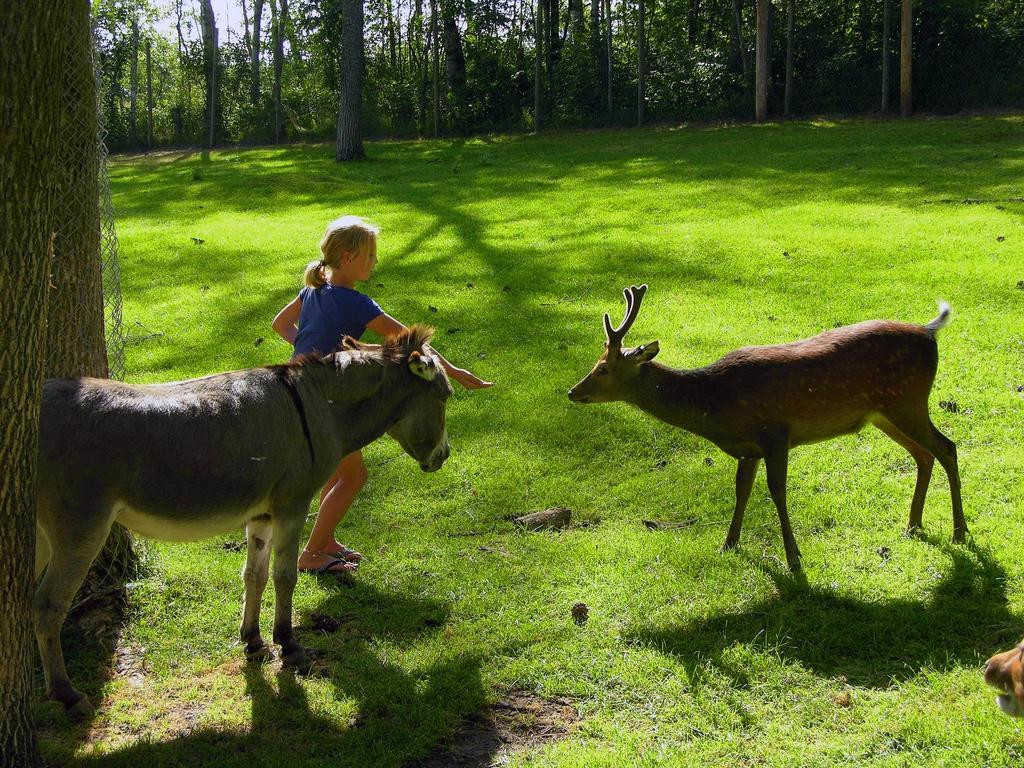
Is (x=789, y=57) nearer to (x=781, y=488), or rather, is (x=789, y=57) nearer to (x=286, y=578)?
(x=781, y=488)

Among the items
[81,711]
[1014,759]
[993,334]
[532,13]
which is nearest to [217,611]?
[81,711]

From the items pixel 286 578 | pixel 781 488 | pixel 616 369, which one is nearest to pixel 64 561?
pixel 286 578

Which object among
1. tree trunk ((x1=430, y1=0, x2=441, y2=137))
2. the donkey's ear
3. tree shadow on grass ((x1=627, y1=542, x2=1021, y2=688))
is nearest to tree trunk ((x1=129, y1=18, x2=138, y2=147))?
tree trunk ((x1=430, y1=0, x2=441, y2=137))

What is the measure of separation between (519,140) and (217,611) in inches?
1077

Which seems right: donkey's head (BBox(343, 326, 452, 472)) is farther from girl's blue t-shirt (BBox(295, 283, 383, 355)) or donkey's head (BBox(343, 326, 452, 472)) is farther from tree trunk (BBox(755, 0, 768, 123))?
tree trunk (BBox(755, 0, 768, 123))

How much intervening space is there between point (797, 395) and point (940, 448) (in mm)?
1154

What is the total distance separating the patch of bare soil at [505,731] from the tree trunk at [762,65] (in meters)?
26.4

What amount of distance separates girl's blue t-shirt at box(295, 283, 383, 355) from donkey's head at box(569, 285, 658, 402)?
1.61m

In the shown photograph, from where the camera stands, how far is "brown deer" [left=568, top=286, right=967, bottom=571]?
6.59 m

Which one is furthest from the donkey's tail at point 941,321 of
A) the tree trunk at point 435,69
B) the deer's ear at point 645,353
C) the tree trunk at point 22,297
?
the tree trunk at point 435,69

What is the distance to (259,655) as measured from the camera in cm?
583

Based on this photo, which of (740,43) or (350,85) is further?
(740,43)

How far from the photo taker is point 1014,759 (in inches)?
177

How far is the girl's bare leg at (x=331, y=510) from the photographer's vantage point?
6.91 metres
